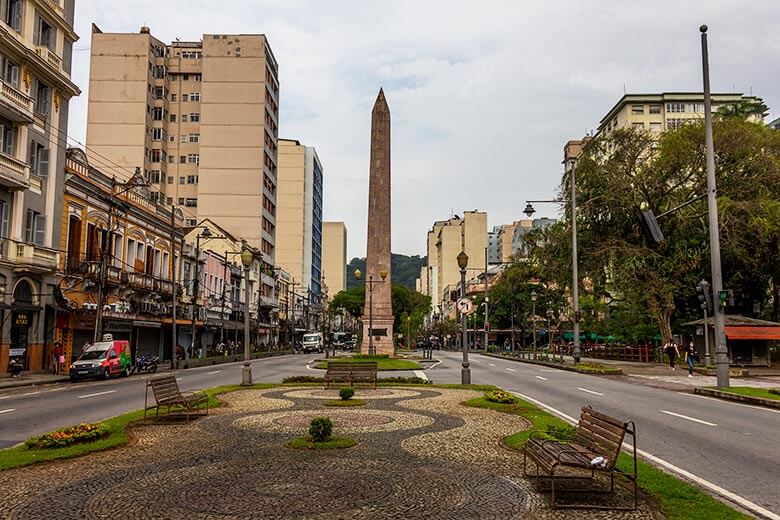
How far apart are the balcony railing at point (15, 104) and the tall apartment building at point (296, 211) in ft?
273

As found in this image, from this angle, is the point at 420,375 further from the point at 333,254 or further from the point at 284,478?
the point at 333,254

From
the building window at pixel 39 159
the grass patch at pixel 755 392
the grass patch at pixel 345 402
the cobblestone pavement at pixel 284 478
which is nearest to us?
the cobblestone pavement at pixel 284 478

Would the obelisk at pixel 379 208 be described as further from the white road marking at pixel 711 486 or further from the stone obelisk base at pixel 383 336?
the white road marking at pixel 711 486

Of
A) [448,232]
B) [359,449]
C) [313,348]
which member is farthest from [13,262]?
[448,232]

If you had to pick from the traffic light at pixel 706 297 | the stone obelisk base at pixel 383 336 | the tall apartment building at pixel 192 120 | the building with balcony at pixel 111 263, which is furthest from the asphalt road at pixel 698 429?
the tall apartment building at pixel 192 120

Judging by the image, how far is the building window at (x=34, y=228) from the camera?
3163cm

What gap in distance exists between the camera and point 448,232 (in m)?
162

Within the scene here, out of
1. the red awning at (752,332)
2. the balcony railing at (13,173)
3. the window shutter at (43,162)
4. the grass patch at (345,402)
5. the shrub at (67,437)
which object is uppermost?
the window shutter at (43,162)

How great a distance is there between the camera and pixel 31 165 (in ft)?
105

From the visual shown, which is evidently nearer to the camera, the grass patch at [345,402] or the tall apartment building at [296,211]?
the grass patch at [345,402]

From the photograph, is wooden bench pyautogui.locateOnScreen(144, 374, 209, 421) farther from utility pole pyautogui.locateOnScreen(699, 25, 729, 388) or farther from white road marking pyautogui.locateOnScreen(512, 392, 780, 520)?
utility pole pyautogui.locateOnScreen(699, 25, 729, 388)

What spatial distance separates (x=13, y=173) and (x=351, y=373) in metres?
19.1

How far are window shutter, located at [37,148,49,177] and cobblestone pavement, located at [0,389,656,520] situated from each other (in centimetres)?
2488

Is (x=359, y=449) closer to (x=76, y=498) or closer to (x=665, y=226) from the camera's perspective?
(x=76, y=498)
